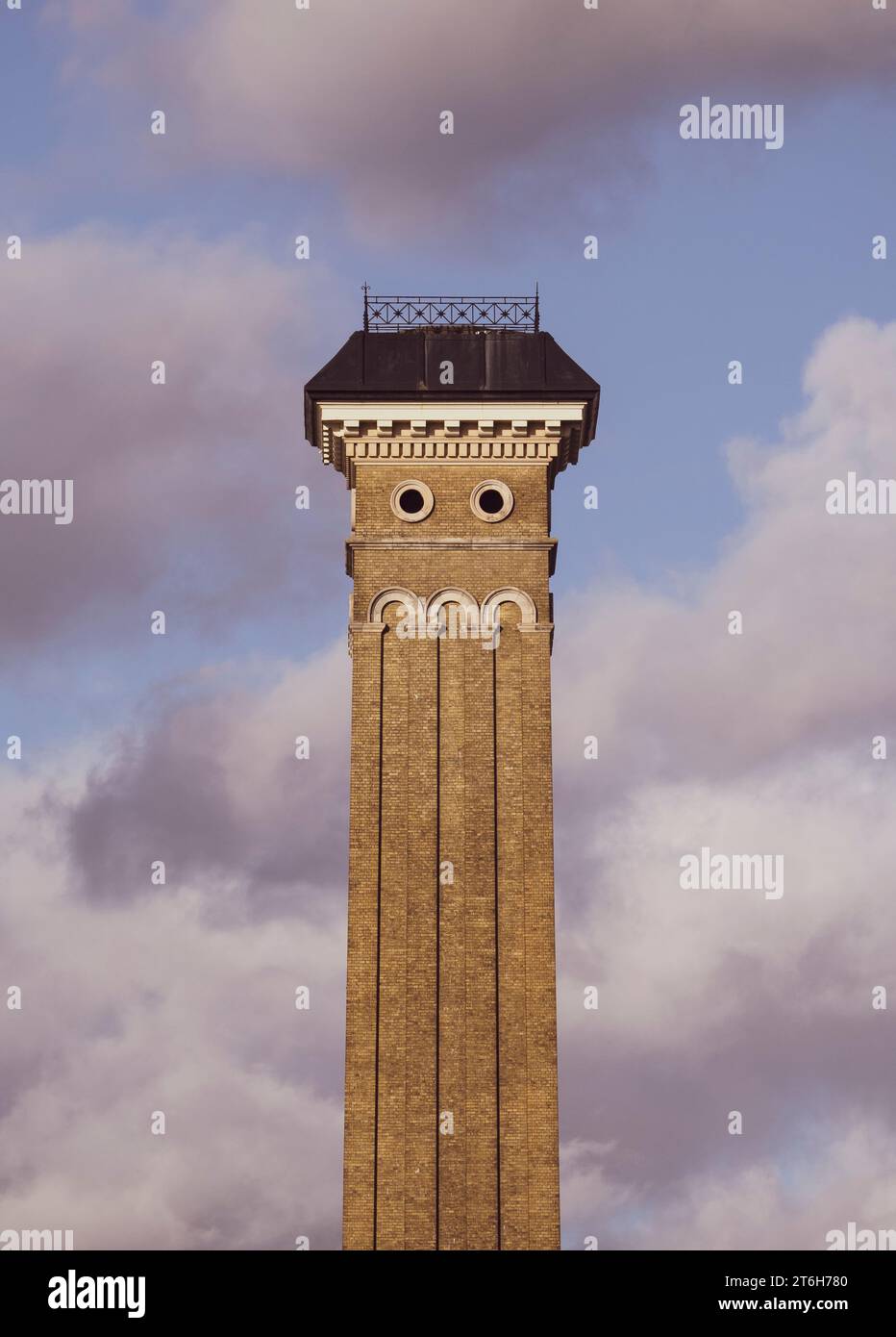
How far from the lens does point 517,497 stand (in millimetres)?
73375

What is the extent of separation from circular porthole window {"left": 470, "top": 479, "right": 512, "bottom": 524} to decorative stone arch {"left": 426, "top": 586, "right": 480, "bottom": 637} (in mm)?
2295

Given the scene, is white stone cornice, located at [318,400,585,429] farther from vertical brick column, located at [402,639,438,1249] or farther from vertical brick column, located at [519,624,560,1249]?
vertical brick column, located at [402,639,438,1249]

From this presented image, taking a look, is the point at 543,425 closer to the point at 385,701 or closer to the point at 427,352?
the point at 427,352

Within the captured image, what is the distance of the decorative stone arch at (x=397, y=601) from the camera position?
2862 inches

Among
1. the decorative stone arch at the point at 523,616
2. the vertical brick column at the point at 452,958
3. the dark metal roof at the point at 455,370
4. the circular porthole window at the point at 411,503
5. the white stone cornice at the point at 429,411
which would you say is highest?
the dark metal roof at the point at 455,370

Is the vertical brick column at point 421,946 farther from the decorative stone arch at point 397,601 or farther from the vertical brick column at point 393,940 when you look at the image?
the decorative stone arch at point 397,601

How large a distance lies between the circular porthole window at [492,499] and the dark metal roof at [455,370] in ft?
7.55

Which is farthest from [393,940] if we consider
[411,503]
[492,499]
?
[492,499]

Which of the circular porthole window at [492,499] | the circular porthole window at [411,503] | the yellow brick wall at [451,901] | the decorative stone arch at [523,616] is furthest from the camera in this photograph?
the circular porthole window at [492,499]

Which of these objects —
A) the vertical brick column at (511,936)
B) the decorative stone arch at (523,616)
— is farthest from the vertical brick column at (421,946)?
the vertical brick column at (511,936)

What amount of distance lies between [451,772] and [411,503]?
7.33m

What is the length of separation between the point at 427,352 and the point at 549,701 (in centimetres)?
1008

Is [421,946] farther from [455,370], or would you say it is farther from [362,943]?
[455,370]
